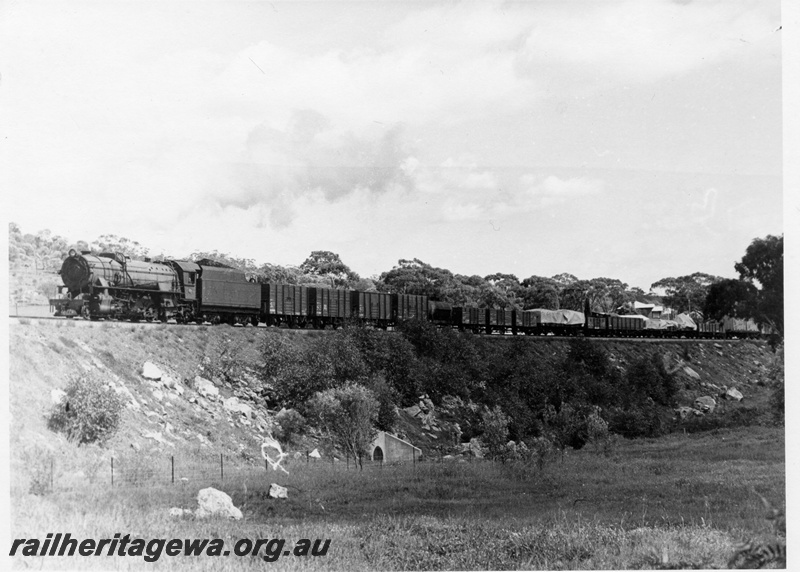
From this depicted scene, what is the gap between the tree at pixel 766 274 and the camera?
607 inches

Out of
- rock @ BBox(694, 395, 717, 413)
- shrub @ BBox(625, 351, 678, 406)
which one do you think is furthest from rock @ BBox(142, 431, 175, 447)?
rock @ BBox(694, 395, 717, 413)

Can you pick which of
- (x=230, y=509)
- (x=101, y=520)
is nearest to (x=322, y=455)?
(x=230, y=509)

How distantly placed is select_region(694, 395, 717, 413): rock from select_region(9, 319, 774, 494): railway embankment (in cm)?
240

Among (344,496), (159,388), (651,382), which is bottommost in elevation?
(344,496)

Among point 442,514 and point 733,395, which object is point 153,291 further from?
point 733,395

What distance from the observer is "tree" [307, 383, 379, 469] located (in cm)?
1697

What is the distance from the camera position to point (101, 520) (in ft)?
40.1

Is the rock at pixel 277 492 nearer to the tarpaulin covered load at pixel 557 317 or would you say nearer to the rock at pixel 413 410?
the rock at pixel 413 410

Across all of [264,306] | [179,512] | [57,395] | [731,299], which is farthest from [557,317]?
[57,395]

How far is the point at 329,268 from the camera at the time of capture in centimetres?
2233

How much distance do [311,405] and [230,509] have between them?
4940 millimetres

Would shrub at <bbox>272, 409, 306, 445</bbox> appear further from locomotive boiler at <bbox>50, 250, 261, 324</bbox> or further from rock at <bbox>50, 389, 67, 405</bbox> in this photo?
locomotive boiler at <bbox>50, 250, 261, 324</bbox>

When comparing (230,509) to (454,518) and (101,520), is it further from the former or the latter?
(454,518)

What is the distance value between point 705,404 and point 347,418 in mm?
18050
